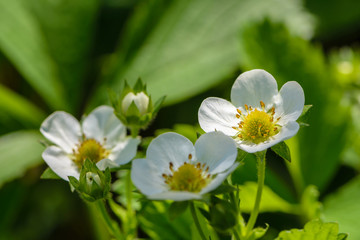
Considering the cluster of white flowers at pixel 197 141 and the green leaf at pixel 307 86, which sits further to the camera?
the green leaf at pixel 307 86

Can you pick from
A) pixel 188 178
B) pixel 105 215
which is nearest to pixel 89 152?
pixel 105 215

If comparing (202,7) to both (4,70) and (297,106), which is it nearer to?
(4,70)

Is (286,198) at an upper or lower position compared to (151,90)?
lower

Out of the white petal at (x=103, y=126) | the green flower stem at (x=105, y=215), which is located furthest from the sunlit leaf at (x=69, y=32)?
the green flower stem at (x=105, y=215)

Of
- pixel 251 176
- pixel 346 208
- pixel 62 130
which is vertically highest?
pixel 62 130

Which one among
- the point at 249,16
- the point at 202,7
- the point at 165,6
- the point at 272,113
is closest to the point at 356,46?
the point at 249,16

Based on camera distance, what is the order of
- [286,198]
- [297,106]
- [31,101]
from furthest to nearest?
[31,101]
[286,198]
[297,106]

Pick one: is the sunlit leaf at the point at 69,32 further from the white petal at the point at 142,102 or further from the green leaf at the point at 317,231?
the green leaf at the point at 317,231

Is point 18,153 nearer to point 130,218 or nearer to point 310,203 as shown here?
point 130,218
